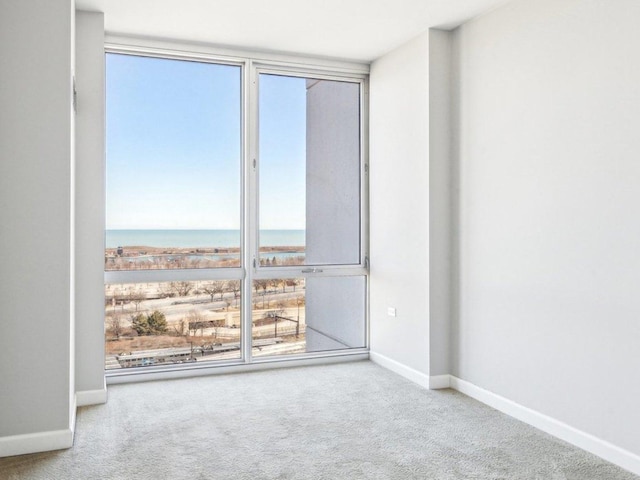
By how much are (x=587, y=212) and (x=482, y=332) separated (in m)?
1.20

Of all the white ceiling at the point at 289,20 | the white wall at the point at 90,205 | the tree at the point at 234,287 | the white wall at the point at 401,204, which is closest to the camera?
the white ceiling at the point at 289,20

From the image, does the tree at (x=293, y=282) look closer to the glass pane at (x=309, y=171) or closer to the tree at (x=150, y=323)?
the glass pane at (x=309, y=171)

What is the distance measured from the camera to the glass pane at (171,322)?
14.2ft

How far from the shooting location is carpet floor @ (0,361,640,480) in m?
2.71

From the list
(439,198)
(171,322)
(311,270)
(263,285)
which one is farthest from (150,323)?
(439,198)

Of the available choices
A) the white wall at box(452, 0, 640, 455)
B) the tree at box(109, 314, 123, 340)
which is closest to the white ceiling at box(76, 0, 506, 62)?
the white wall at box(452, 0, 640, 455)

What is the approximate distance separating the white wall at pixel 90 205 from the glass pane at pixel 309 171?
53.7 inches

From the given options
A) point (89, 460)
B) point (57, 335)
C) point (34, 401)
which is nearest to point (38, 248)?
point (57, 335)

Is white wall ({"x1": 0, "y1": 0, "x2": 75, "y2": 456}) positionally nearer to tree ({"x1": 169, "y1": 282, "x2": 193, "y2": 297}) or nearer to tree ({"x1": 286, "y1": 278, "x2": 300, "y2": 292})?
tree ({"x1": 169, "y1": 282, "x2": 193, "y2": 297})

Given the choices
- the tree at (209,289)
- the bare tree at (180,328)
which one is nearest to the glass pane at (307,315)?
the tree at (209,289)

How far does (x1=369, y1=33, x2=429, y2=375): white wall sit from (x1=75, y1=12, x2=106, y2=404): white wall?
229 cm

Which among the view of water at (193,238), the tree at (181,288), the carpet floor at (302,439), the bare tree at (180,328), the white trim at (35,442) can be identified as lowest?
the carpet floor at (302,439)

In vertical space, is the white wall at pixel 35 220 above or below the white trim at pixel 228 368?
above

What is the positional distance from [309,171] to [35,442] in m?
3.00
